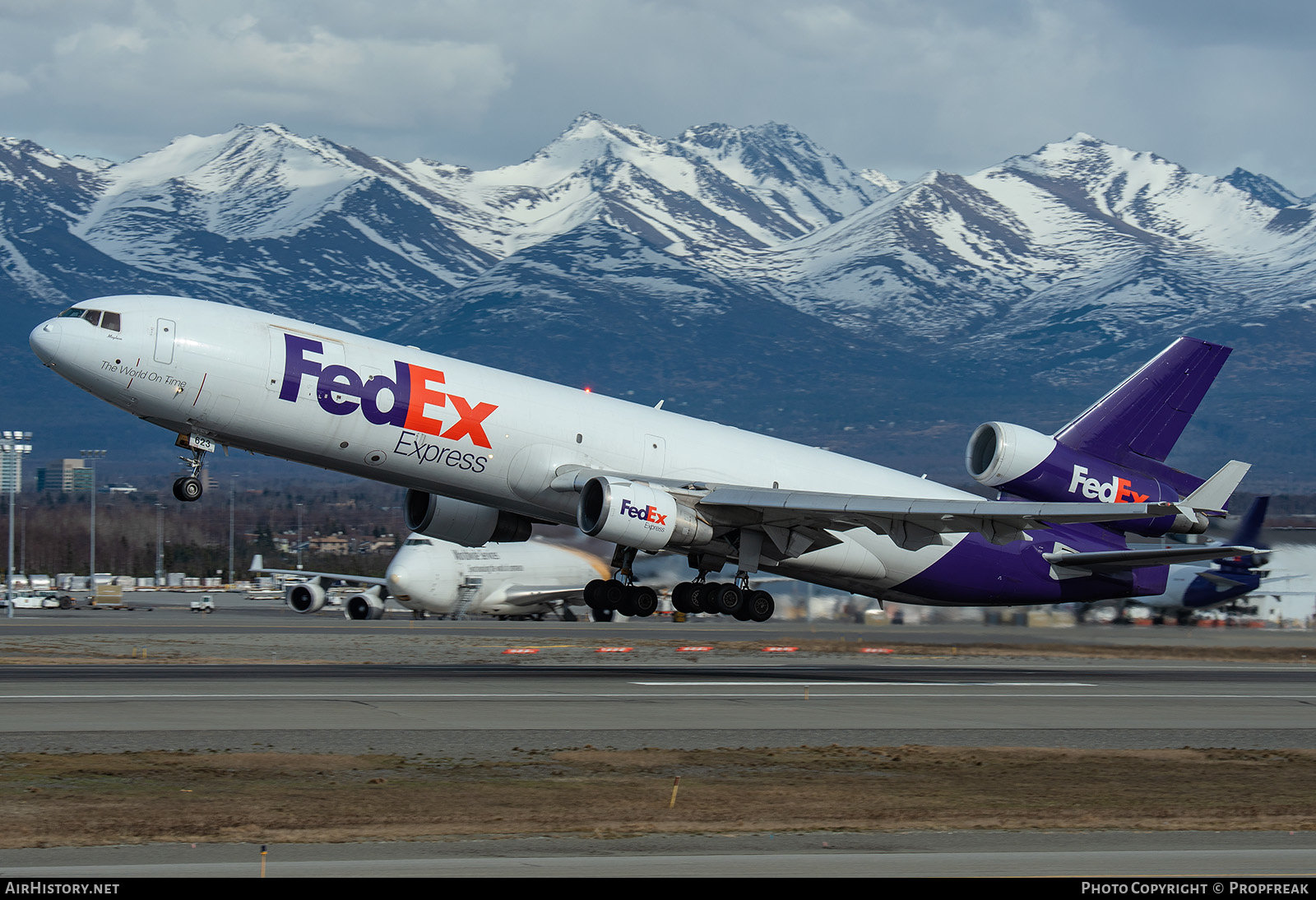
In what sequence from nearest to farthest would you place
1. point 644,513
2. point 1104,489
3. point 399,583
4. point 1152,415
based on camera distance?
point 644,513, point 1104,489, point 1152,415, point 399,583

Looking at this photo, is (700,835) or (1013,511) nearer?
(700,835)

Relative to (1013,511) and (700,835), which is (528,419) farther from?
(700,835)

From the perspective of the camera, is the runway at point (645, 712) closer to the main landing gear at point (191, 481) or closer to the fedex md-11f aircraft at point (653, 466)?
the fedex md-11f aircraft at point (653, 466)

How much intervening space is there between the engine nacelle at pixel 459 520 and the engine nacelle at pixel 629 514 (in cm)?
450

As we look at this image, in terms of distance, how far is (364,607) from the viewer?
87.9m

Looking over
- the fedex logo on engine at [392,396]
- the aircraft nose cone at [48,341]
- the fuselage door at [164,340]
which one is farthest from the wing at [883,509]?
the aircraft nose cone at [48,341]

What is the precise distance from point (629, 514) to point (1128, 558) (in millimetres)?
16639

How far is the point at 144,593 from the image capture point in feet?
460

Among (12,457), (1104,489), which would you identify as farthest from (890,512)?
(12,457)

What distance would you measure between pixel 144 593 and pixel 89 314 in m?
115

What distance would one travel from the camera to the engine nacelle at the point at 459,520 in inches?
1598

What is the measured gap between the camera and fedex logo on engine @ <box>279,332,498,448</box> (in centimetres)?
3378

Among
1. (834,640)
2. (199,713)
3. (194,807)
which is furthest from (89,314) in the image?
(834,640)

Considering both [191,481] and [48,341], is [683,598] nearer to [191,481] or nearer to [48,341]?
[191,481]
